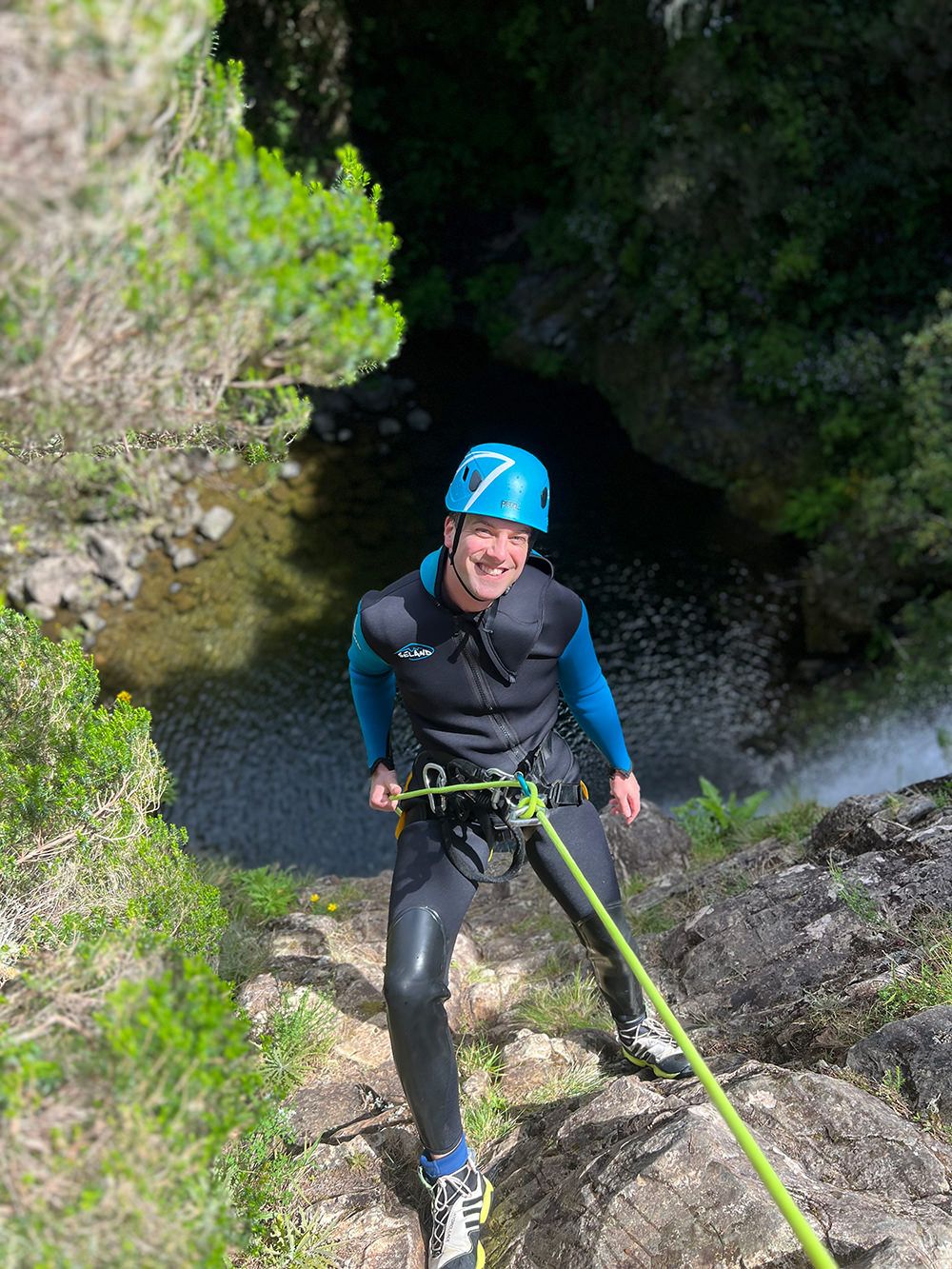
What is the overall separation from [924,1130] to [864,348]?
13.4 meters

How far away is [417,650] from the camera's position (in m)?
3.90

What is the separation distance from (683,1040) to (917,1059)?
1457mm

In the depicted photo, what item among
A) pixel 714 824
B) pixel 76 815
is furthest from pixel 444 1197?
pixel 714 824

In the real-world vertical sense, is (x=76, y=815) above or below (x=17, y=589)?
above

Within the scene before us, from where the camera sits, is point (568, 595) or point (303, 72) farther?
point (303, 72)

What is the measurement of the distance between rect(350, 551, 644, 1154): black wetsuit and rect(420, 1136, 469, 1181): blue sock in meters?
0.05

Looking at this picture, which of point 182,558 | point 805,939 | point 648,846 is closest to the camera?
point 805,939

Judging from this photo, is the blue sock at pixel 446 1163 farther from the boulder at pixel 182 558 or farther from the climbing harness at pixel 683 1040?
the boulder at pixel 182 558

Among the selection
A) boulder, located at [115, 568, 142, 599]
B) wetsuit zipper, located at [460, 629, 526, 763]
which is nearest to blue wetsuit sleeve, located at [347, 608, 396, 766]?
wetsuit zipper, located at [460, 629, 526, 763]

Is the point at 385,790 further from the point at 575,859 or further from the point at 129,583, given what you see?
the point at 129,583

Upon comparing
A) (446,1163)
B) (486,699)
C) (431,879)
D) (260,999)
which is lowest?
(260,999)

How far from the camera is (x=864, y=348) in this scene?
48.1 ft

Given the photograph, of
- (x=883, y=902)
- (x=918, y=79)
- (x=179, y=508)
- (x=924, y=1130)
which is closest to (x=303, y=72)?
(x=179, y=508)

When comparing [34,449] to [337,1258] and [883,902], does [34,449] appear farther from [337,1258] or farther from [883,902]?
[883,902]
